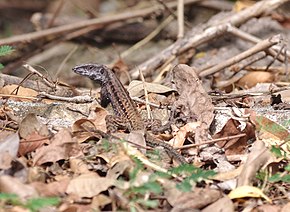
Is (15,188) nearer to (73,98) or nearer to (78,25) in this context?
(73,98)

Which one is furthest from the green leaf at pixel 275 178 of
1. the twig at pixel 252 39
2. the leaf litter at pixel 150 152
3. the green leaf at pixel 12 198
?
the twig at pixel 252 39

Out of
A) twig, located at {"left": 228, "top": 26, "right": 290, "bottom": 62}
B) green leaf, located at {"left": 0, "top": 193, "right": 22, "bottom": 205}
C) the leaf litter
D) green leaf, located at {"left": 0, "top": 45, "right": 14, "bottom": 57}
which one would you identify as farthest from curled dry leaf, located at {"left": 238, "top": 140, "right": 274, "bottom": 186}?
twig, located at {"left": 228, "top": 26, "right": 290, "bottom": 62}

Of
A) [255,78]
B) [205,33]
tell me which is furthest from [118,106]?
[205,33]

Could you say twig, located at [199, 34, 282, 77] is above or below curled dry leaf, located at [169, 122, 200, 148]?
above

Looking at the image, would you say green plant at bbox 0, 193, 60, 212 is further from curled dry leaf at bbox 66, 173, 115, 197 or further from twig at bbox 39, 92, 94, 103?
twig at bbox 39, 92, 94, 103

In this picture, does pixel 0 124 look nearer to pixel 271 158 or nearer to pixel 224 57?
pixel 271 158

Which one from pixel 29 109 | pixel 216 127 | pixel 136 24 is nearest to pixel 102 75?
pixel 29 109
